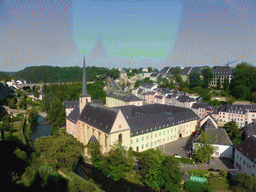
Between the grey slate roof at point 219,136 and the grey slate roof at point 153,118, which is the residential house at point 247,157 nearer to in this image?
the grey slate roof at point 219,136

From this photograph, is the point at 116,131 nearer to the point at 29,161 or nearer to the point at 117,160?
the point at 117,160

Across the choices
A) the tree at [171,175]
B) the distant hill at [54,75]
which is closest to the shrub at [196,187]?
the tree at [171,175]

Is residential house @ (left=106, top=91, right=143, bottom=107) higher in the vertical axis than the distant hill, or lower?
lower

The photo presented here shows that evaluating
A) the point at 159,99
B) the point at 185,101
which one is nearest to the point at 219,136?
the point at 185,101

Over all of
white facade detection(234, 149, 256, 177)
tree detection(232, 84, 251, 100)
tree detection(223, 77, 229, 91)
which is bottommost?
white facade detection(234, 149, 256, 177)

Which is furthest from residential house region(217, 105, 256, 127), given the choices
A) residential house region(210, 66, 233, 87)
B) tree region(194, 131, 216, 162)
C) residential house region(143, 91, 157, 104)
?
residential house region(143, 91, 157, 104)

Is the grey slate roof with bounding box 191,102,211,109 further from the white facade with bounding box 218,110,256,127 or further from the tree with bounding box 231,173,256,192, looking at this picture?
the tree with bounding box 231,173,256,192

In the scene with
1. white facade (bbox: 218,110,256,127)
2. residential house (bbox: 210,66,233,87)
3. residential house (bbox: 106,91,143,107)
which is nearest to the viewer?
white facade (bbox: 218,110,256,127)
